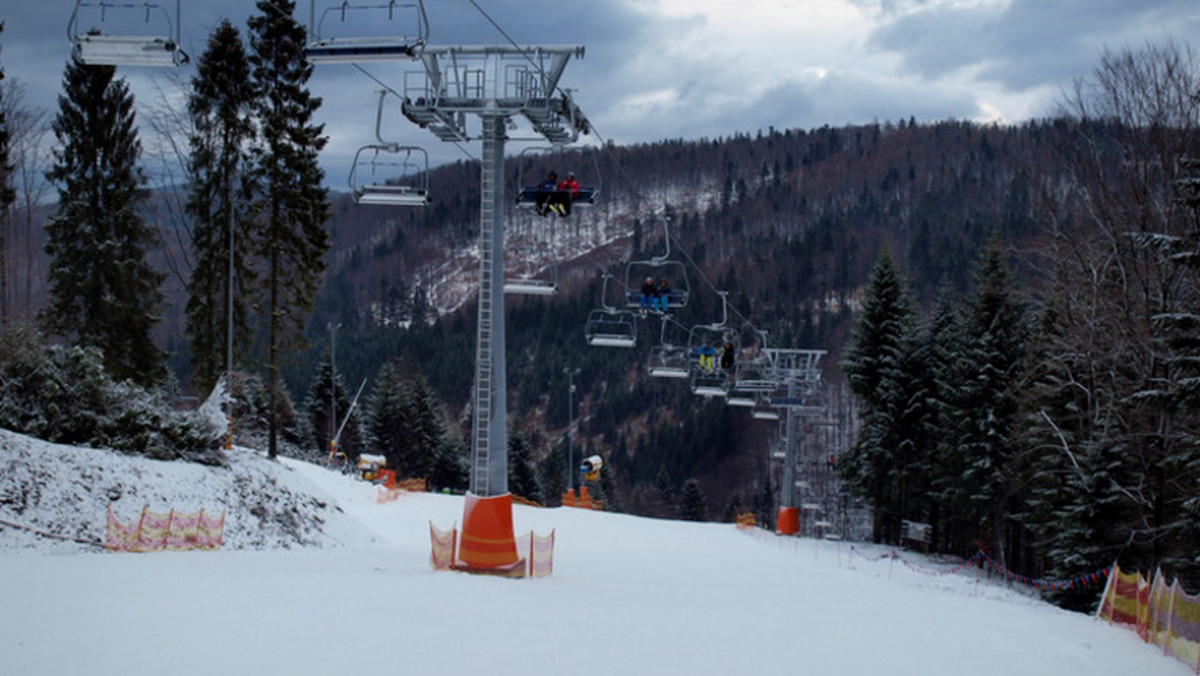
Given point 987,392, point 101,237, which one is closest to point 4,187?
point 101,237

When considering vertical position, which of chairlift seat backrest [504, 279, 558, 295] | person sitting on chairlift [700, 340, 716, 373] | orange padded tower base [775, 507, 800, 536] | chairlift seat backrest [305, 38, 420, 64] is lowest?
orange padded tower base [775, 507, 800, 536]

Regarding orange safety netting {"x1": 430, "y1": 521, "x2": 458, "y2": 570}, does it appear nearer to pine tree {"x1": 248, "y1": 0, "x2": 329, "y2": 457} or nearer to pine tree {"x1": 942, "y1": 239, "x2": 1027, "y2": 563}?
pine tree {"x1": 248, "y1": 0, "x2": 329, "y2": 457}

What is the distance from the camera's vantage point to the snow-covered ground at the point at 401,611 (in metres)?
9.14

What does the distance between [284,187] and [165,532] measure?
17234 millimetres

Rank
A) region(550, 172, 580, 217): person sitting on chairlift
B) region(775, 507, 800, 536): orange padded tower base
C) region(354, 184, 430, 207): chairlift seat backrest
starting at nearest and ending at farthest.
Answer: region(354, 184, 430, 207): chairlift seat backrest, region(550, 172, 580, 217): person sitting on chairlift, region(775, 507, 800, 536): orange padded tower base

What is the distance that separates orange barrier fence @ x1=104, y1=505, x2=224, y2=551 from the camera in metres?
Result: 15.9

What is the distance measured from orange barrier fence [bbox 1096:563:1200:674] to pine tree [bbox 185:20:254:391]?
2730 cm

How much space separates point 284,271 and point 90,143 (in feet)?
30.0

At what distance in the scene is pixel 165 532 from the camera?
53.8 ft

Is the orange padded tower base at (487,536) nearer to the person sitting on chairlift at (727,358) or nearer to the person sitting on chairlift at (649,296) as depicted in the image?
the person sitting on chairlift at (649,296)

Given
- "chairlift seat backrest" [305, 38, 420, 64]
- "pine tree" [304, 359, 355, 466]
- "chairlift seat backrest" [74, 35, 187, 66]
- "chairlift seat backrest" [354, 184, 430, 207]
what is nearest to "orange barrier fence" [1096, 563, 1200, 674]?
"chairlift seat backrest" [305, 38, 420, 64]

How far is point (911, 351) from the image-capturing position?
3778 centimetres

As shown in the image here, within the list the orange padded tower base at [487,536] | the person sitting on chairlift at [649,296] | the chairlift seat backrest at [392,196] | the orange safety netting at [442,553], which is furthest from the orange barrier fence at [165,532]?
the person sitting on chairlift at [649,296]

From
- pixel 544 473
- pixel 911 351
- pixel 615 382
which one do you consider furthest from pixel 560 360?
pixel 911 351
